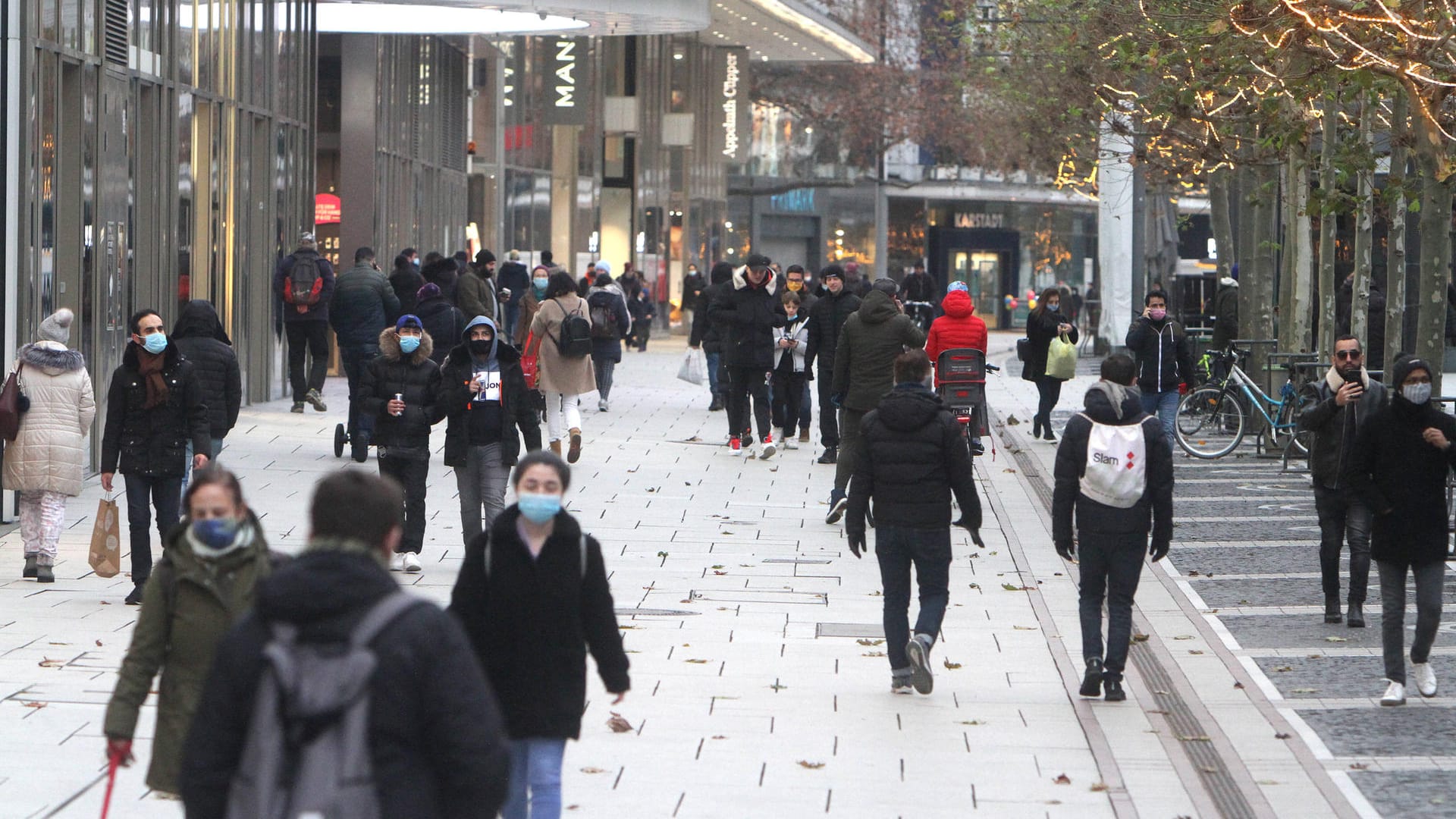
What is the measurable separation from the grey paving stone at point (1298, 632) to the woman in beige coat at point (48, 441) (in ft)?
20.2

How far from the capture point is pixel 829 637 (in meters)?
9.78

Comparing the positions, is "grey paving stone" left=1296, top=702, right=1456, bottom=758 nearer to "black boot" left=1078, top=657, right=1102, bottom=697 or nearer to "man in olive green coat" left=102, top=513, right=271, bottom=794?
"black boot" left=1078, top=657, right=1102, bottom=697

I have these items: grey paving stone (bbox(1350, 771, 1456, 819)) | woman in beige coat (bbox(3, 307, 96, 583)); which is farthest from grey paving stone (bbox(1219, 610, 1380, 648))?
woman in beige coat (bbox(3, 307, 96, 583))

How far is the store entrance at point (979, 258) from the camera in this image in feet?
220

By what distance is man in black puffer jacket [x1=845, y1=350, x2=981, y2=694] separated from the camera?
27.5ft

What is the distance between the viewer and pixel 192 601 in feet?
16.2

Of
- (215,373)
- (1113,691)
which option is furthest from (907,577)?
(215,373)

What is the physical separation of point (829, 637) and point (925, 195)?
188 feet

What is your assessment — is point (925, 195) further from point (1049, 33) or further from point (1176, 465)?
point (1176, 465)

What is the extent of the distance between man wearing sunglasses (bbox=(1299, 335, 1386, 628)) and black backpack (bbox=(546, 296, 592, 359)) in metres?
8.03

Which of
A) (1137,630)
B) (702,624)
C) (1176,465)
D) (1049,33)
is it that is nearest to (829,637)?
(702,624)

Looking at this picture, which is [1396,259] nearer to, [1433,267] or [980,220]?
[1433,267]

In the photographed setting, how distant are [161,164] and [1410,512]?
1332 cm

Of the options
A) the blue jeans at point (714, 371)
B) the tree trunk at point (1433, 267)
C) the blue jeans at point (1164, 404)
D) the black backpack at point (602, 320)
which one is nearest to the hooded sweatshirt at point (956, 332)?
the blue jeans at point (1164, 404)
